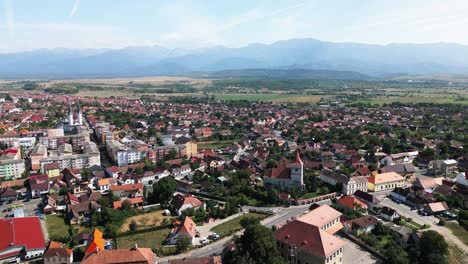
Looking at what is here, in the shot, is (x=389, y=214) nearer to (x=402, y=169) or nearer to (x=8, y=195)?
(x=402, y=169)

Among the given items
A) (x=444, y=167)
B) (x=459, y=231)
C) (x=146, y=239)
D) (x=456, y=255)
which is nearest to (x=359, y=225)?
(x=456, y=255)

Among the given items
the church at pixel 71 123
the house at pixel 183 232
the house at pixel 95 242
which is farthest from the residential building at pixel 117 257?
the church at pixel 71 123

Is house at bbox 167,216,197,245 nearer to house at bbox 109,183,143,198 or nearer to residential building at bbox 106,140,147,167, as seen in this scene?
house at bbox 109,183,143,198

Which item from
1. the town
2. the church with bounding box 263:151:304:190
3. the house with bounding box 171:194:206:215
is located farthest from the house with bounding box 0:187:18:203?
the church with bounding box 263:151:304:190

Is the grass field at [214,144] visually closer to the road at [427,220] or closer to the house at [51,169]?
the house at [51,169]

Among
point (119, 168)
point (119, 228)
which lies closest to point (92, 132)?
point (119, 168)
